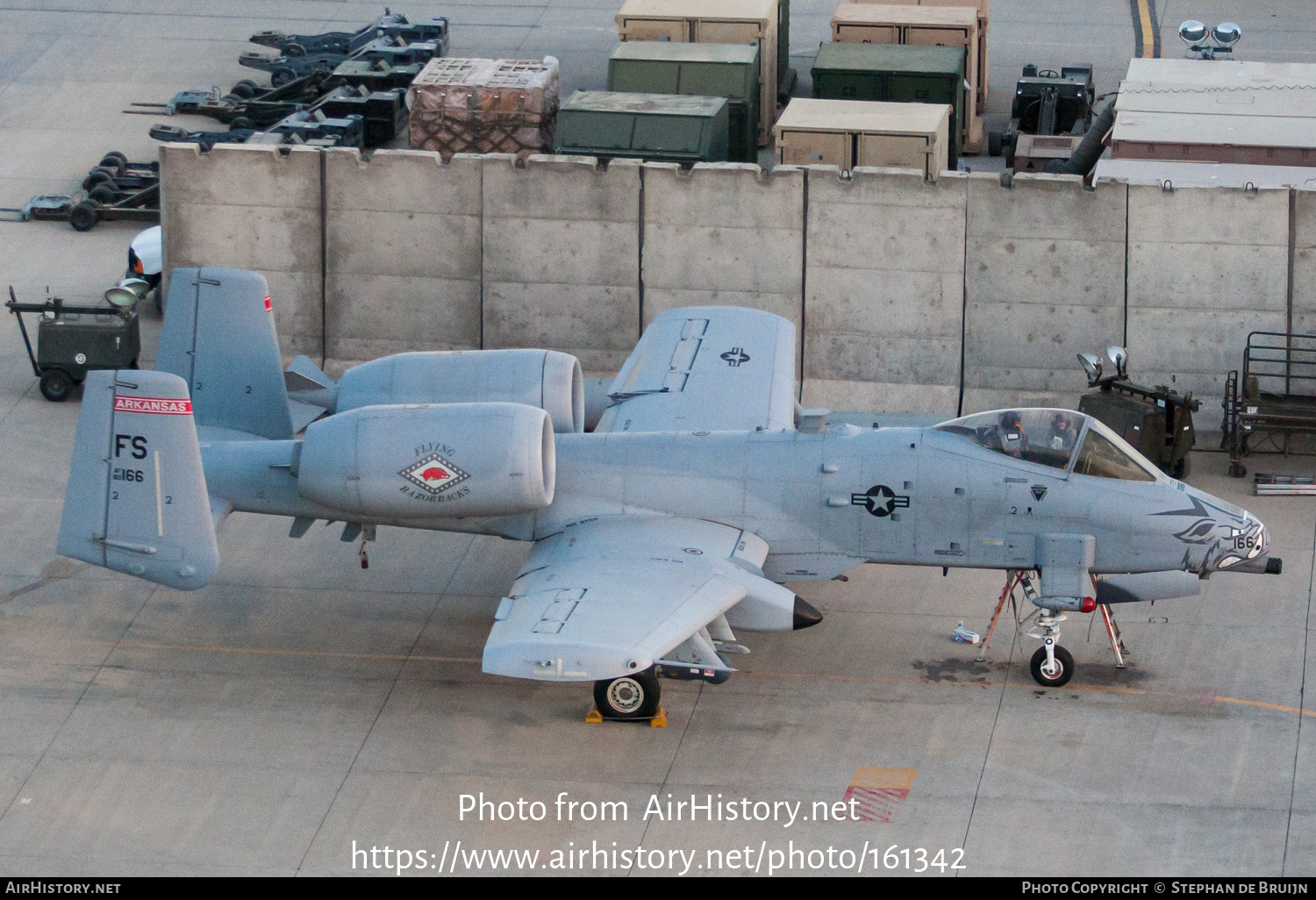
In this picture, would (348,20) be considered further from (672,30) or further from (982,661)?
(982,661)

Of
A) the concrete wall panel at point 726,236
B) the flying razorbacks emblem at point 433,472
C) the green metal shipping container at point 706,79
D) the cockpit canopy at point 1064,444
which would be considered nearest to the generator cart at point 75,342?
the concrete wall panel at point 726,236

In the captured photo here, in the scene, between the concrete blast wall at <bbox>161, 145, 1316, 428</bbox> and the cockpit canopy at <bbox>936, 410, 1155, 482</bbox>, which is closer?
the cockpit canopy at <bbox>936, 410, 1155, 482</bbox>

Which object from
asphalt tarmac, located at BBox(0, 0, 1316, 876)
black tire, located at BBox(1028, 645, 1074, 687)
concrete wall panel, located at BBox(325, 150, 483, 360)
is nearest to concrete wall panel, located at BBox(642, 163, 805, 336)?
concrete wall panel, located at BBox(325, 150, 483, 360)

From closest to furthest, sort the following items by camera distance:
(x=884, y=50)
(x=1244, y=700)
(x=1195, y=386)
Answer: (x=1244, y=700) → (x=1195, y=386) → (x=884, y=50)

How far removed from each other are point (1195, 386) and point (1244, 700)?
21.8ft

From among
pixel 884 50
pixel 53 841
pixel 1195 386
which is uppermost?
pixel 884 50

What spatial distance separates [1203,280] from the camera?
75.7 feet

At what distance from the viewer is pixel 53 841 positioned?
15414 mm

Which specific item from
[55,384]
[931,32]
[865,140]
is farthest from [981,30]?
[55,384]

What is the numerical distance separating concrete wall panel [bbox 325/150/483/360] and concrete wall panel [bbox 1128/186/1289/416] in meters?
8.58

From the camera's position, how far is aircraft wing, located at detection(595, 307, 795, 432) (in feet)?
65.7

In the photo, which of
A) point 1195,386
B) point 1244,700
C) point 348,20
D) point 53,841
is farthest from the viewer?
point 348,20

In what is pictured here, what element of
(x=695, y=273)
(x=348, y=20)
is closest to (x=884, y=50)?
(x=695, y=273)

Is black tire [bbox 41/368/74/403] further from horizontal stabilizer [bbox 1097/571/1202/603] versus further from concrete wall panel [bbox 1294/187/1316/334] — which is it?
concrete wall panel [bbox 1294/187/1316/334]
